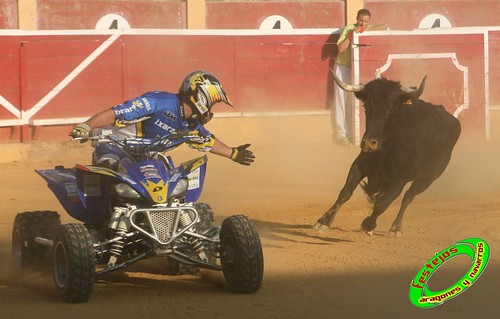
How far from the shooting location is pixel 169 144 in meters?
6.20

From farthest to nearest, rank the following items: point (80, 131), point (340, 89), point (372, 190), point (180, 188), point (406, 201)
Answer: point (340, 89) < point (406, 201) < point (372, 190) < point (180, 188) < point (80, 131)

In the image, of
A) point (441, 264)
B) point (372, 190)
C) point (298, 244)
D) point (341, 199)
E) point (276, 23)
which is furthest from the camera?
point (276, 23)

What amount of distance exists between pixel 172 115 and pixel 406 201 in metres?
3.08

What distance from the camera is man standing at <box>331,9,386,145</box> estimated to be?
1491cm

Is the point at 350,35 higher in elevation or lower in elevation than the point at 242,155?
higher

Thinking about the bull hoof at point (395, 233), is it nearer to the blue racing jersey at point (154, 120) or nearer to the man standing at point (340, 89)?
the blue racing jersey at point (154, 120)

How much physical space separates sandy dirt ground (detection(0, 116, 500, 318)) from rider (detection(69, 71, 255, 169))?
81 cm

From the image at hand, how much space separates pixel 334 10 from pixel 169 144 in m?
12.7

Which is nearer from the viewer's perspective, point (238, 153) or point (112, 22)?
point (238, 153)

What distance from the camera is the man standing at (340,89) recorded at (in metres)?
14.9

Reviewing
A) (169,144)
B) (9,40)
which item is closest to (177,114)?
(169,144)

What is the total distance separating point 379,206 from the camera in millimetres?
8438

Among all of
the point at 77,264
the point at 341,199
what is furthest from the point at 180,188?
the point at 341,199

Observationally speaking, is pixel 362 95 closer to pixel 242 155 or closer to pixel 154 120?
pixel 242 155
